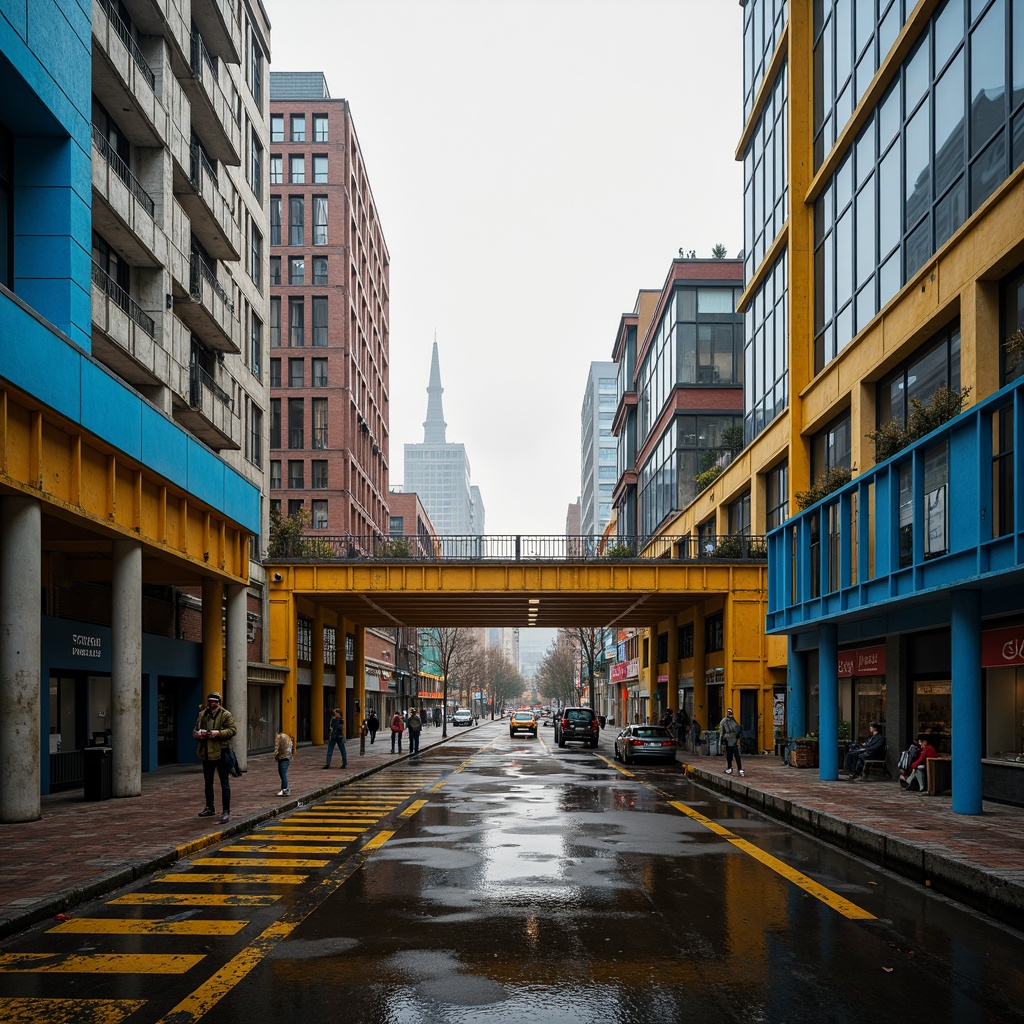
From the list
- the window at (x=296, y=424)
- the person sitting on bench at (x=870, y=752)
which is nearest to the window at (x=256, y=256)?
the window at (x=296, y=424)

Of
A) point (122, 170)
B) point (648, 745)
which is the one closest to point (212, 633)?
point (122, 170)

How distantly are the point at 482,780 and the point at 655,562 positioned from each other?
47.8ft

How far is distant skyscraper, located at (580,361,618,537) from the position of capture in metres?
143

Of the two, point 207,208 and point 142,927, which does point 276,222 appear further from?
point 142,927

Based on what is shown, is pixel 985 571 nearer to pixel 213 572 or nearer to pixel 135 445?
pixel 135 445

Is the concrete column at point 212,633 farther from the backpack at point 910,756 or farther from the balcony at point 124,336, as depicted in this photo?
the backpack at point 910,756

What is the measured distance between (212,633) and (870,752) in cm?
1709

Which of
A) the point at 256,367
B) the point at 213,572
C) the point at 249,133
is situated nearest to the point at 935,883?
the point at 213,572

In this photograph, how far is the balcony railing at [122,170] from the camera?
2503 centimetres

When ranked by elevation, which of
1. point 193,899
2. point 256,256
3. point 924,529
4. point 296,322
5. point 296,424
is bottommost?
point 193,899

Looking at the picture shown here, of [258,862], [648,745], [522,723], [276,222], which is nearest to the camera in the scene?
[258,862]

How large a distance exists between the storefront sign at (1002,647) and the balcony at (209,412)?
22389mm

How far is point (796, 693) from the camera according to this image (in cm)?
3372

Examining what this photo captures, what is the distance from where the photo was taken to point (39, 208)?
805 inches
